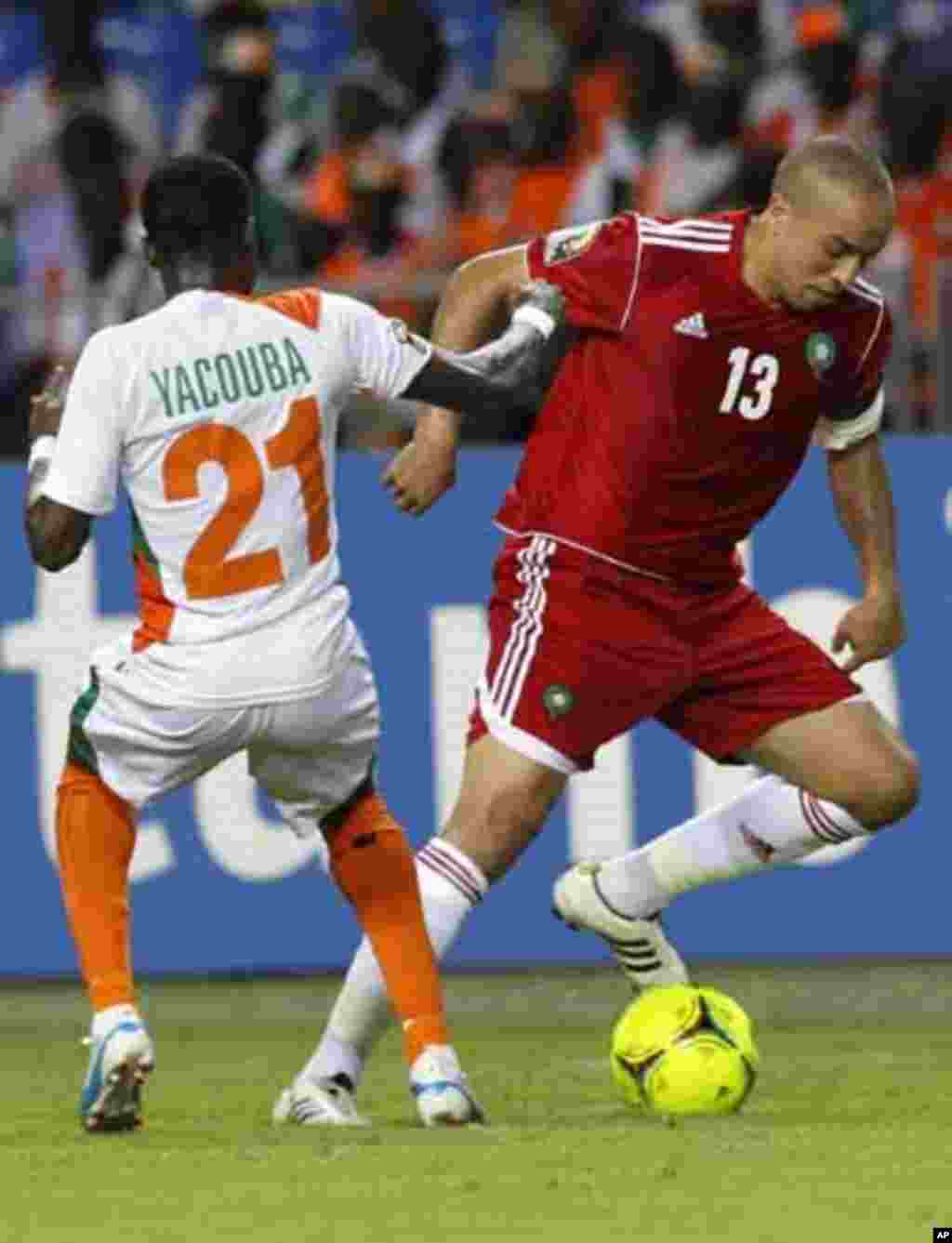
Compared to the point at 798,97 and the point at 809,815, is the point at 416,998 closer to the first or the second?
the point at 809,815

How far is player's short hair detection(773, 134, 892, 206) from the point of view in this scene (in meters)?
8.41

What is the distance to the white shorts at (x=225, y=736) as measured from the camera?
8.02m

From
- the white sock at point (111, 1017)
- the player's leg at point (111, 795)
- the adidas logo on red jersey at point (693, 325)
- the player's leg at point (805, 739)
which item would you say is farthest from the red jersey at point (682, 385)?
Answer: the white sock at point (111, 1017)

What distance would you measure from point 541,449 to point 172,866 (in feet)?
10.5

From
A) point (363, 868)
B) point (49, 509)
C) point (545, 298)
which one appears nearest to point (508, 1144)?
point (363, 868)

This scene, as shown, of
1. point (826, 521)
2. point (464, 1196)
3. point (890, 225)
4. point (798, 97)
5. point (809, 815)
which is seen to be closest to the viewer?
point (464, 1196)

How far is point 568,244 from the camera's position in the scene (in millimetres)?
8797

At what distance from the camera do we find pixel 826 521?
11.7m

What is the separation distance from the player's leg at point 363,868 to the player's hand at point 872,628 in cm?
125

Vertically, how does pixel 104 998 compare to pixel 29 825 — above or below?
above

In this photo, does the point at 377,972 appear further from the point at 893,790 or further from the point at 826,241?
the point at 826,241

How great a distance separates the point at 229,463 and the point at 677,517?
4.12 ft

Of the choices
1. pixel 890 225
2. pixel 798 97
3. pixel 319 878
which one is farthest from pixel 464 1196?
pixel 798 97

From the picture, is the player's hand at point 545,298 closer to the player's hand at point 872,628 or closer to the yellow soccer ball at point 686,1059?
the player's hand at point 872,628
